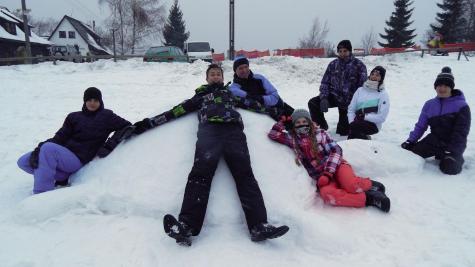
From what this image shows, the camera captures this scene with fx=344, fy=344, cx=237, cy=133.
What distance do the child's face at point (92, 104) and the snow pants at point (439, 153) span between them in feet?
12.9

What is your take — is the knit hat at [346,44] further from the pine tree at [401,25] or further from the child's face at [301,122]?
the pine tree at [401,25]

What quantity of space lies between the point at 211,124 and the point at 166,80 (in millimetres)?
9057

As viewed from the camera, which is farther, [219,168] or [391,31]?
[391,31]

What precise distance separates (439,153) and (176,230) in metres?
3.53

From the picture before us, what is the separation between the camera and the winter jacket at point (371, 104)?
4793mm

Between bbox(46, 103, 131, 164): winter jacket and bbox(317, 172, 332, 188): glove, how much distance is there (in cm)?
231

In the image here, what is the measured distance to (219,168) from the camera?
3.19 metres

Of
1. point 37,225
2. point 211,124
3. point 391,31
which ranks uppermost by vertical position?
point 391,31

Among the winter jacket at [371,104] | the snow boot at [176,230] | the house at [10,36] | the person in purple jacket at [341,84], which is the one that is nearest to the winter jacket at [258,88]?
the person in purple jacket at [341,84]

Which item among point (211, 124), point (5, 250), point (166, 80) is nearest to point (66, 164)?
point (5, 250)

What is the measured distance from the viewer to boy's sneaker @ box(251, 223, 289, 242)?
8.15ft

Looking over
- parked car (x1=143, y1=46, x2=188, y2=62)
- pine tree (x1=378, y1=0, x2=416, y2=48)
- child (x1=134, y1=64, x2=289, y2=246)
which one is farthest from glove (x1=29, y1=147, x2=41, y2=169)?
pine tree (x1=378, y1=0, x2=416, y2=48)

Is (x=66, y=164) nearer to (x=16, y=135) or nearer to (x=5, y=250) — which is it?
(x=5, y=250)

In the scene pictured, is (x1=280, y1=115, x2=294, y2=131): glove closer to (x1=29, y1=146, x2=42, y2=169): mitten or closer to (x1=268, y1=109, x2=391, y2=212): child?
(x1=268, y1=109, x2=391, y2=212): child
